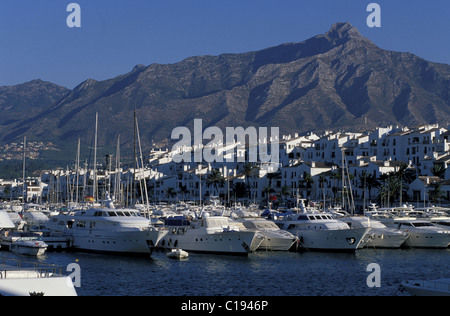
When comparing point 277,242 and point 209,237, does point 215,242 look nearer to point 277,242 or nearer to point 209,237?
point 209,237

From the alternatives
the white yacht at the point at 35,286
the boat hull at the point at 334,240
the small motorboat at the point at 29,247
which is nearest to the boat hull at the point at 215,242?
the boat hull at the point at 334,240

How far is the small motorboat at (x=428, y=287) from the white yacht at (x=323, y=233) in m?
30.0

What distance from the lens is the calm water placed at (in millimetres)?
43250

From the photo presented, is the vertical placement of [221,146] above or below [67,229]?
above

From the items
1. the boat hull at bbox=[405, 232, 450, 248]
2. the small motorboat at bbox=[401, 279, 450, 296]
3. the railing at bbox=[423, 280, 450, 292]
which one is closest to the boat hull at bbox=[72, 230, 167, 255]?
the boat hull at bbox=[405, 232, 450, 248]

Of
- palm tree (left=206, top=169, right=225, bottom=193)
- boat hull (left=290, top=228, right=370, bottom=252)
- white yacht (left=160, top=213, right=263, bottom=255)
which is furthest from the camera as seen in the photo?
palm tree (left=206, top=169, right=225, bottom=193)

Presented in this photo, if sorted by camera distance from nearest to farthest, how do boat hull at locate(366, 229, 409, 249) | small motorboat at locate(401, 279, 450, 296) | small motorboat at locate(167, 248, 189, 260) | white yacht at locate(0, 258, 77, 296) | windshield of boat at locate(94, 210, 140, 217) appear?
1. white yacht at locate(0, 258, 77, 296)
2. small motorboat at locate(401, 279, 450, 296)
3. small motorboat at locate(167, 248, 189, 260)
4. windshield of boat at locate(94, 210, 140, 217)
5. boat hull at locate(366, 229, 409, 249)

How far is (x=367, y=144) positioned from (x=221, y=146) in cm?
4470

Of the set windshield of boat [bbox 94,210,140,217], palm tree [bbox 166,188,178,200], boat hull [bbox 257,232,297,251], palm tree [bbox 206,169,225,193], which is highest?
palm tree [bbox 206,169,225,193]

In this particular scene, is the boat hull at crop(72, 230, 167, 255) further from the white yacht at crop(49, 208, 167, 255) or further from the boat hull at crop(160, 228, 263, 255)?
the boat hull at crop(160, 228, 263, 255)

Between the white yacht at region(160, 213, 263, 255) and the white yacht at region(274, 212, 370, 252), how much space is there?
17.4 ft

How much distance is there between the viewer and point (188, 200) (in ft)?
516

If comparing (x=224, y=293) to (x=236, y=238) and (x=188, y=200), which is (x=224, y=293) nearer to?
(x=236, y=238)
